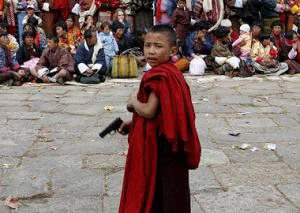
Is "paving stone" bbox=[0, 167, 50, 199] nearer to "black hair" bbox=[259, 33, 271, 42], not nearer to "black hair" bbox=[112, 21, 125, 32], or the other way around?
"black hair" bbox=[112, 21, 125, 32]

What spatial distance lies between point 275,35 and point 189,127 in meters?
8.44

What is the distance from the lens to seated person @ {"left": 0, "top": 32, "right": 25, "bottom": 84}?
363 inches

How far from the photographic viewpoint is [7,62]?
9383 mm

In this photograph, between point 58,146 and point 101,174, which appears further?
point 58,146

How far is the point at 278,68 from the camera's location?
400 inches

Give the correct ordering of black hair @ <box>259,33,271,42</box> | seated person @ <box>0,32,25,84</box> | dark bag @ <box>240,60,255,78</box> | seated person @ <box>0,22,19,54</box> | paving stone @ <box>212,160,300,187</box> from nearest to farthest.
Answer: paving stone @ <box>212,160,300,187</box> → seated person @ <box>0,32,25,84</box> → dark bag @ <box>240,60,255,78</box> → black hair @ <box>259,33,271,42</box> → seated person @ <box>0,22,19,54</box>

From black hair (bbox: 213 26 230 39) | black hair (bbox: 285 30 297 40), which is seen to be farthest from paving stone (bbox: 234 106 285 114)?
black hair (bbox: 285 30 297 40)

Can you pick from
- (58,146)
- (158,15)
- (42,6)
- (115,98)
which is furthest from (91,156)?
(42,6)

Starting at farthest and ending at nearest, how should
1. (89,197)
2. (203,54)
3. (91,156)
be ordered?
(203,54) → (91,156) → (89,197)

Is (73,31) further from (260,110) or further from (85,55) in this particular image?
(260,110)

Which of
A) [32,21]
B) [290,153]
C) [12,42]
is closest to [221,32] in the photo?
[32,21]

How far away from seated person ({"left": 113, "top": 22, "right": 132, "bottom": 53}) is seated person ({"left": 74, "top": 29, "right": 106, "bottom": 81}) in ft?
4.08

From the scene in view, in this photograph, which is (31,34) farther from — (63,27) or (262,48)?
(262,48)

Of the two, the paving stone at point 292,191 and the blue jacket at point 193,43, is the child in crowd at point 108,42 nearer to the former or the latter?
the blue jacket at point 193,43
